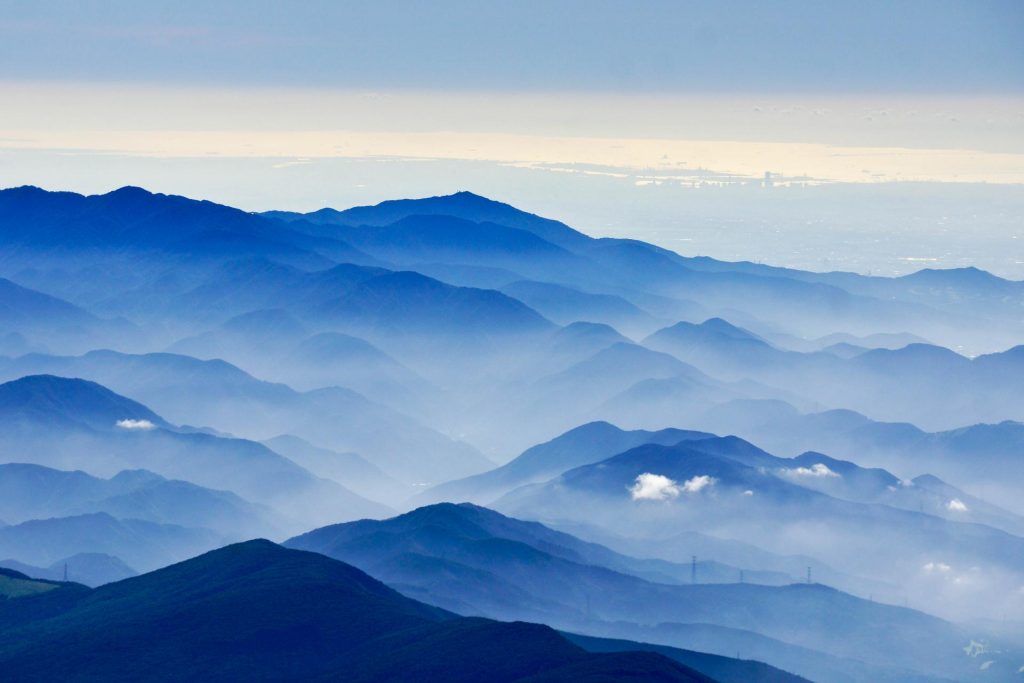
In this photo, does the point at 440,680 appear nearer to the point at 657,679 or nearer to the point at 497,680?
the point at 497,680

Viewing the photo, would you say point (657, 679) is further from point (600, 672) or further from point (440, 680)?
point (440, 680)

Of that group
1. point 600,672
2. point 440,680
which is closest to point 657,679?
point 600,672

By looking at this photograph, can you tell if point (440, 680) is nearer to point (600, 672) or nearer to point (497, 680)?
point (497, 680)

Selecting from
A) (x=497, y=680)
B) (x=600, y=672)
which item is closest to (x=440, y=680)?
(x=497, y=680)
